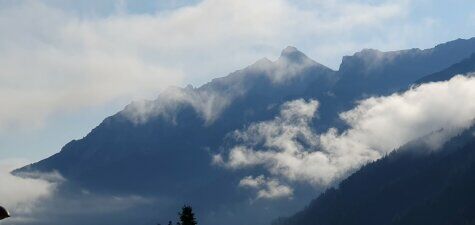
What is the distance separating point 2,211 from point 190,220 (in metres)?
32.7

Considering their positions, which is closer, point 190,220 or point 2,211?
point 2,211

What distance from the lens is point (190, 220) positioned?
58438mm

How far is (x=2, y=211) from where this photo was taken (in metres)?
26.4

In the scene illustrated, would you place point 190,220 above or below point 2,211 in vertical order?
above
